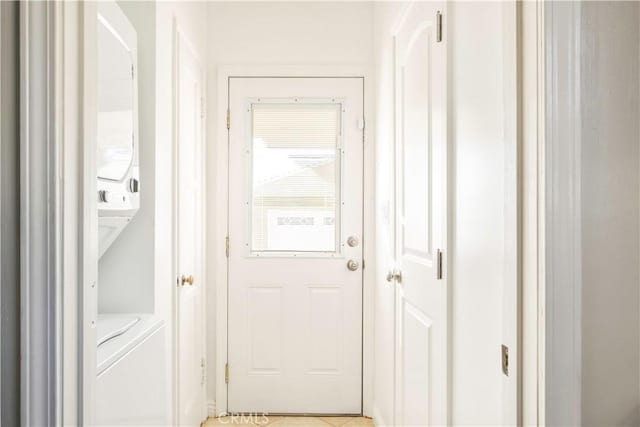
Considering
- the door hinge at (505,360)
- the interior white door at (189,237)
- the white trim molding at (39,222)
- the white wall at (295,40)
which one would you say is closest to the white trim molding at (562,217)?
the door hinge at (505,360)

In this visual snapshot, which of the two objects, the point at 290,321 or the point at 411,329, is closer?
the point at 411,329

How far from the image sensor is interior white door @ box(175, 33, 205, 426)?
1.91 meters

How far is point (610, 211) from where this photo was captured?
0.63m

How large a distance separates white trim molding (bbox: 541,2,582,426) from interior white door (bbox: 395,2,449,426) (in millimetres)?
578

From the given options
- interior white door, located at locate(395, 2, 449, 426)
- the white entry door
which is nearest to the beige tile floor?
the white entry door

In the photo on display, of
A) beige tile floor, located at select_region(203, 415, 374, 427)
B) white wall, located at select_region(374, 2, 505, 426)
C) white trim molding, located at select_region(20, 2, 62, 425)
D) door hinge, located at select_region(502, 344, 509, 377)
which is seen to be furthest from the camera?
beige tile floor, located at select_region(203, 415, 374, 427)

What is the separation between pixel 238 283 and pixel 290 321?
0.38 meters

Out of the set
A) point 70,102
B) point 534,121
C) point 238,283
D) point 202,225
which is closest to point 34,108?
point 70,102

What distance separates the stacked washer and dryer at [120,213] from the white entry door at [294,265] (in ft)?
3.36

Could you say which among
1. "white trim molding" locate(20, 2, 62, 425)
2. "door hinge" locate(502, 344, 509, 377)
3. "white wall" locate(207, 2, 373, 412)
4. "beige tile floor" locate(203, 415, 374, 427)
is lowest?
"beige tile floor" locate(203, 415, 374, 427)

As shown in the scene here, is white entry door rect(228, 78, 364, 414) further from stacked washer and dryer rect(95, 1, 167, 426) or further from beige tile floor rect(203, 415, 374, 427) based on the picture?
stacked washer and dryer rect(95, 1, 167, 426)

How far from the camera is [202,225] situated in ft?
7.79

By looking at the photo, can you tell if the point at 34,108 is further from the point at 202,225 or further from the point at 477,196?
the point at 202,225

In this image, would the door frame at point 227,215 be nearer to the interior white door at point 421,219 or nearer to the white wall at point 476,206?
the interior white door at point 421,219
